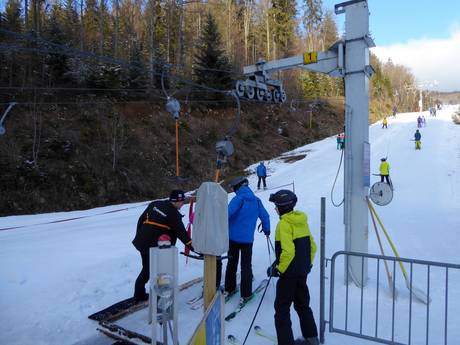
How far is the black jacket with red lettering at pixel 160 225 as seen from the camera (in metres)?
5.02

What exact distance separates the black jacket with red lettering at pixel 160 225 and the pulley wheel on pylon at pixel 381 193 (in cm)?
329

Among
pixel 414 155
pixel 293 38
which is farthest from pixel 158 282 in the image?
pixel 293 38

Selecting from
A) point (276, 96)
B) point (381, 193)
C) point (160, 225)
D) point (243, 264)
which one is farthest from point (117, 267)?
point (381, 193)

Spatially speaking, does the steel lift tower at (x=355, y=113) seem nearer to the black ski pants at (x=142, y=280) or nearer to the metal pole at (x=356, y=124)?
the metal pole at (x=356, y=124)

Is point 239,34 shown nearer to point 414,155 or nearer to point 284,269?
point 414,155

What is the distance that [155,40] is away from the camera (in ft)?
127

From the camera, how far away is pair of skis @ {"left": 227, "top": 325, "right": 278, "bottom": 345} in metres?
4.48

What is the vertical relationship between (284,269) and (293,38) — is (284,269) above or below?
below

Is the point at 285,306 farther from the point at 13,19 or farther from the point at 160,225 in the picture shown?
the point at 13,19

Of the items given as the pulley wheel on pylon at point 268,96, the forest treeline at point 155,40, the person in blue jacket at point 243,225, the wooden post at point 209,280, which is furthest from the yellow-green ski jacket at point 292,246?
the forest treeline at point 155,40

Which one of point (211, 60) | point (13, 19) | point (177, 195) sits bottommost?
point (177, 195)

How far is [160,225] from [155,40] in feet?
121

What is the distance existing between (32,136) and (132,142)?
609cm

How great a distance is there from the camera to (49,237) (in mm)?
10328
